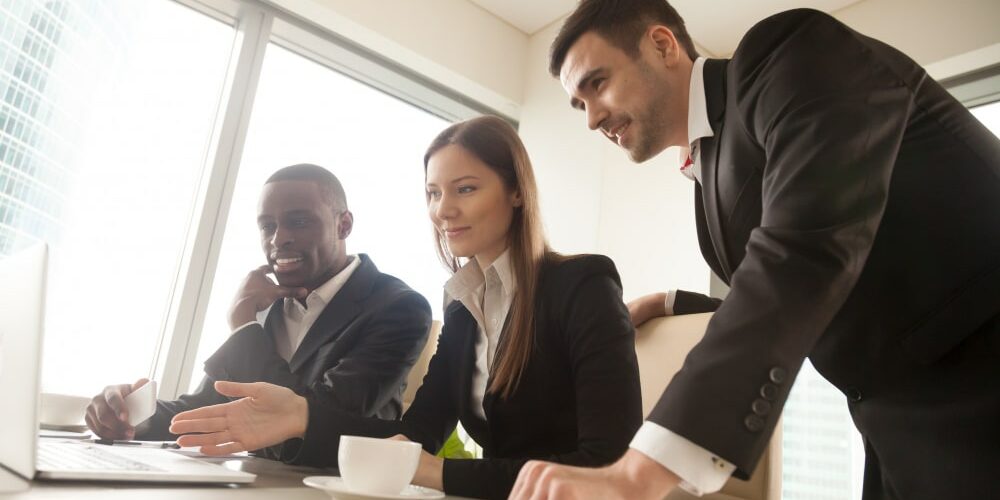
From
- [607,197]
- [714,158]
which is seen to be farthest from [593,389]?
[607,197]

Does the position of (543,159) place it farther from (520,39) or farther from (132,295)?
(132,295)

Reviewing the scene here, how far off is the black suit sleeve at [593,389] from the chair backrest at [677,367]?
90mm

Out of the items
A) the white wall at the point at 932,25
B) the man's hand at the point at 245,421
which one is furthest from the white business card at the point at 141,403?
the white wall at the point at 932,25

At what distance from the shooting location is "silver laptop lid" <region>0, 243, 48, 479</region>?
0.54m

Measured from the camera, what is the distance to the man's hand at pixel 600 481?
0.44 meters

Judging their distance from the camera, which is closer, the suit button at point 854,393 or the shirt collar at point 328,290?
the suit button at point 854,393

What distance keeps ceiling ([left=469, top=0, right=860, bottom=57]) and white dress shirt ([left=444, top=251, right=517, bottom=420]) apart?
6.90ft

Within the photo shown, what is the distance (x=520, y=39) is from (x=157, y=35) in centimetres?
166

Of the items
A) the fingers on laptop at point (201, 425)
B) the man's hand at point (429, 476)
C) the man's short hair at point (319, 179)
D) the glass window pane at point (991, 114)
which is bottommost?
the man's hand at point (429, 476)

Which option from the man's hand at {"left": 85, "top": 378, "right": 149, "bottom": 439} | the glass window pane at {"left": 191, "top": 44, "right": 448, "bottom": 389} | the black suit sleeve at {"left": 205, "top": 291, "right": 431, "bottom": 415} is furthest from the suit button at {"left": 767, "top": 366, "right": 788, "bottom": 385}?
the glass window pane at {"left": 191, "top": 44, "right": 448, "bottom": 389}

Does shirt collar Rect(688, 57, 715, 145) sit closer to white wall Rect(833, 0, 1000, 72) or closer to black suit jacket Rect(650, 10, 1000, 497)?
black suit jacket Rect(650, 10, 1000, 497)

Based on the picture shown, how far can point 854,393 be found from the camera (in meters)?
0.77

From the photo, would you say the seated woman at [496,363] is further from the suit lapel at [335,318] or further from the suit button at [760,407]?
the suit button at [760,407]

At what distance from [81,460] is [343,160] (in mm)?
2312
